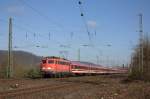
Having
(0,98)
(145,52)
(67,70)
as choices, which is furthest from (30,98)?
(145,52)

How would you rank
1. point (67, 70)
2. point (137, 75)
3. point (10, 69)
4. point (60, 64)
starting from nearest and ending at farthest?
point (10, 69)
point (137, 75)
point (60, 64)
point (67, 70)

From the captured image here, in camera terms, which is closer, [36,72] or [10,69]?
[10,69]

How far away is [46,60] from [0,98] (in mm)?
37921

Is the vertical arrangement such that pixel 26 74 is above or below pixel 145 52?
below

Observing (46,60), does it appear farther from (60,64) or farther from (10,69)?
(10,69)

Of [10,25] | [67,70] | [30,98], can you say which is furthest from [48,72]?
[30,98]

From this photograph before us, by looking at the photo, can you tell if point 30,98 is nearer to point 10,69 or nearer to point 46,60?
point 10,69

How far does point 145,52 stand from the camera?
70812 mm

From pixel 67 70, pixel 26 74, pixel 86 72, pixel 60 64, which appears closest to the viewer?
pixel 60 64

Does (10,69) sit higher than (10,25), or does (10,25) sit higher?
(10,25)

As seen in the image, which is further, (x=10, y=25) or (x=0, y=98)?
(x=10, y=25)

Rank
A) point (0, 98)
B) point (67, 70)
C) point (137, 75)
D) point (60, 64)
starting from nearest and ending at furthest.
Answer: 1. point (0, 98)
2. point (137, 75)
3. point (60, 64)
4. point (67, 70)

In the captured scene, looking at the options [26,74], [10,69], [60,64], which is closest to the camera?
[10,69]

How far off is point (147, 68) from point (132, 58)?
1667 cm
